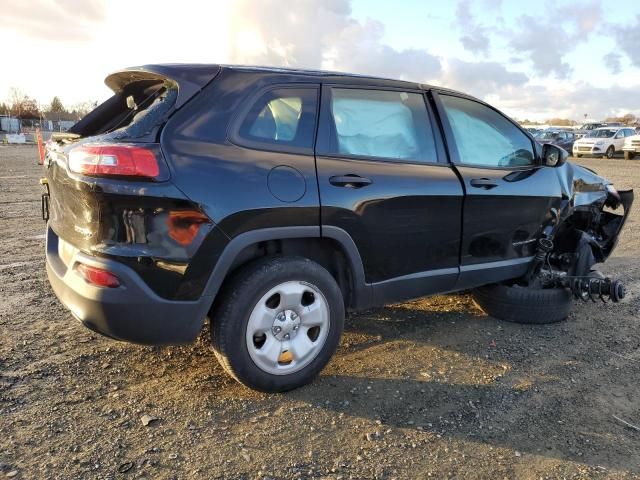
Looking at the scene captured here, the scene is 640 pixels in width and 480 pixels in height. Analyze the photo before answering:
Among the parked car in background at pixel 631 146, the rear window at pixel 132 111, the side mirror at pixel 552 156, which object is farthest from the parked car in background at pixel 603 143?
the rear window at pixel 132 111

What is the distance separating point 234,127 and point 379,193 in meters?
0.98

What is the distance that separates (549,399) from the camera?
3.14m

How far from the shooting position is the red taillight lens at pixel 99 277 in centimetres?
261

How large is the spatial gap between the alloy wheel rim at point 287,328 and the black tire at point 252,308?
0.03 meters

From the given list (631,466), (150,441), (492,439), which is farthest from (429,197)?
(150,441)

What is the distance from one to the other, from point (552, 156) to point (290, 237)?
8.49 ft

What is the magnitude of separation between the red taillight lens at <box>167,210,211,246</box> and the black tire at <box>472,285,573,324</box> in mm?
2744

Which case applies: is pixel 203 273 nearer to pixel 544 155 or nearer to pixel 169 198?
pixel 169 198

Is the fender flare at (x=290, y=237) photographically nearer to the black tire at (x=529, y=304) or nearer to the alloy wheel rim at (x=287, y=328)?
the alloy wheel rim at (x=287, y=328)

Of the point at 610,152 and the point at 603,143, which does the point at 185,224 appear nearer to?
the point at 603,143

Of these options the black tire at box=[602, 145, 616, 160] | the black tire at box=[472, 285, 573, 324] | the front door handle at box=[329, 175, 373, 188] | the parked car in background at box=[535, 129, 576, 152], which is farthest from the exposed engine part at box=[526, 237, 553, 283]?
the parked car in background at box=[535, 129, 576, 152]

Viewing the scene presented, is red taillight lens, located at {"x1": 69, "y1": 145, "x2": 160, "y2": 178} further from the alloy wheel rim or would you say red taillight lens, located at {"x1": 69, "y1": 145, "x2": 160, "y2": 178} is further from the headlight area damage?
the headlight area damage

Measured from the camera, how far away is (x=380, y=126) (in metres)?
3.47

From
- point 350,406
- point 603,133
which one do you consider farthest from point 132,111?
point 603,133
